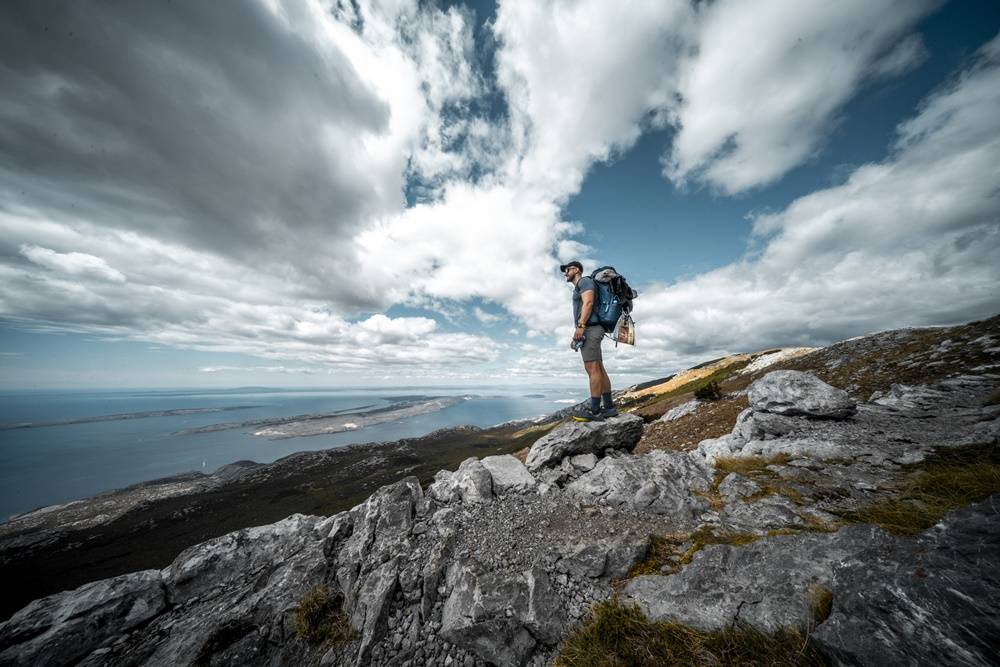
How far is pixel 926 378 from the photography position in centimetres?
1372

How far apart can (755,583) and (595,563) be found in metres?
2.59

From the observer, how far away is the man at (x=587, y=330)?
9672 mm

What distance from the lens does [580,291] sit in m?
9.98

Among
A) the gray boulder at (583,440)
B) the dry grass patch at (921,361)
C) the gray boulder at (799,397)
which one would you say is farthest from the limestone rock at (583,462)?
the dry grass patch at (921,361)

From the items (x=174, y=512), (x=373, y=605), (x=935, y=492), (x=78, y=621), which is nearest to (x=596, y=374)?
(x=935, y=492)

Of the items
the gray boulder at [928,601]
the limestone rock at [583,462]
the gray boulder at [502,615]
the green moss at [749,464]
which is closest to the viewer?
the gray boulder at [928,601]

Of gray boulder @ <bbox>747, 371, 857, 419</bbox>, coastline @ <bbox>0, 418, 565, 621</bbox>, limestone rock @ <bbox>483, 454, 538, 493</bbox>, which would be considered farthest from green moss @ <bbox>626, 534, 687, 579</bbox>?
coastline @ <bbox>0, 418, 565, 621</bbox>

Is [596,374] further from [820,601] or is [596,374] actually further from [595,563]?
[820,601]

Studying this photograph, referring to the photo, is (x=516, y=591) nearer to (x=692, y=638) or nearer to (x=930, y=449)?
(x=692, y=638)

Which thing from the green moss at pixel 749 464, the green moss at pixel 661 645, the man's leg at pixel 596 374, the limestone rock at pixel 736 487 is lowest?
the green moss at pixel 661 645

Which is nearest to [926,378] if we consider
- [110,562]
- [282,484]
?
[110,562]

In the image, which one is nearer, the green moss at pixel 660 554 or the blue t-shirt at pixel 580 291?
the green moss at pixel 660 554

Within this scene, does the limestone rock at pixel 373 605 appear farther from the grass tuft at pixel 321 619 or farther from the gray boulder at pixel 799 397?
the gray boulder at pixel 799 397

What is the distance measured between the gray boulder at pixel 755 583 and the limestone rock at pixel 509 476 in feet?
14.6
